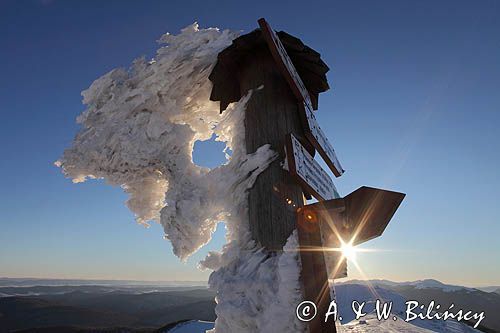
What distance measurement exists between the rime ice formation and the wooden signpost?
0.31 ft

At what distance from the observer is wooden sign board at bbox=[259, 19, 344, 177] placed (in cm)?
240

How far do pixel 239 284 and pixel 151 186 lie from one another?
1643mm

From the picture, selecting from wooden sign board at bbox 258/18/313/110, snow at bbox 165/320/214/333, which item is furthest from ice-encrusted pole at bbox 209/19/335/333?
snow at bbox 165/320/214/333

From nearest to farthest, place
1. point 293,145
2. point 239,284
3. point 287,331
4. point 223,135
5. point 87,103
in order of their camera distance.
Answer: point 287,331 < point 239,284 < point 293,145 < point 223,135 < point 87,103

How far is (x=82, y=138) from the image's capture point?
10.3 ft

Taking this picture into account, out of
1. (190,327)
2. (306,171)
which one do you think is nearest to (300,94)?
(306,171)

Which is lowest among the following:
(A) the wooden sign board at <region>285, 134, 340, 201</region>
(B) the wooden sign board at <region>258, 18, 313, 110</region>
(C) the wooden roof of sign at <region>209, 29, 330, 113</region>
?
(A) the wooden sign board at <region>285, 134, 340, 201</region>

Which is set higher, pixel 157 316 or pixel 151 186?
pixel 151 186

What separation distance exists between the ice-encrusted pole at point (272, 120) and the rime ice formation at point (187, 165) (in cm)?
8

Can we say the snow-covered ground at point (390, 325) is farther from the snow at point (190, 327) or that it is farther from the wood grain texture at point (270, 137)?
the wood grain texture at point (270, 137)

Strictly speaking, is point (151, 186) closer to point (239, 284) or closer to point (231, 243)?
point (231, 243)

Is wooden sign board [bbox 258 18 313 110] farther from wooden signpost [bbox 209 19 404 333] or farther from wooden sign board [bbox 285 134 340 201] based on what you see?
wooden sign board [bbox 285 134 340 201]

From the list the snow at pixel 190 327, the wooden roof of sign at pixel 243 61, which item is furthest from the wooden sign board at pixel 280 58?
the snow at pixel 190 327

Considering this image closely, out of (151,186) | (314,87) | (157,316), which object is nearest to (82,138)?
(151,186)
